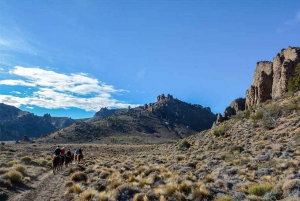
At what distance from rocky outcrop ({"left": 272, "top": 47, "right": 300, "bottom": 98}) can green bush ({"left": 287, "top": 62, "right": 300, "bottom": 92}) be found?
2.24m

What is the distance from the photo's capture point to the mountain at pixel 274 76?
51031 millimetres

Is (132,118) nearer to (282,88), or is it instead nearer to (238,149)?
(282,88)

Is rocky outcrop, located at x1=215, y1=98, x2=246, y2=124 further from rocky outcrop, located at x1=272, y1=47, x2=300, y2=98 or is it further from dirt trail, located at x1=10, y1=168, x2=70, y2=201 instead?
dirt trail, located at x1=10, y1=168, x2=70, y2=201

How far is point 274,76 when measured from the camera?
5747 cm

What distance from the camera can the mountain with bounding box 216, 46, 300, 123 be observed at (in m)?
51.0

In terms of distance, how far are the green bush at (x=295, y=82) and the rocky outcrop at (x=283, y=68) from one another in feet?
7.36

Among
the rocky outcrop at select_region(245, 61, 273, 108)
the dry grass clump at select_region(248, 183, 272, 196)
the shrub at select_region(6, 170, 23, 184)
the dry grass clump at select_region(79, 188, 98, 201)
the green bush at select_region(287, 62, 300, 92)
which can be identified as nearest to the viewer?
the dry grass clump at select_region(248, 183, 272, 196)

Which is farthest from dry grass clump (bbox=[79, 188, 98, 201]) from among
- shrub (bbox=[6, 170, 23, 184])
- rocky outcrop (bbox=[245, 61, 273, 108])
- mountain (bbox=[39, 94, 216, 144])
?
mountain (bbox=[39, 94, 216, 144])

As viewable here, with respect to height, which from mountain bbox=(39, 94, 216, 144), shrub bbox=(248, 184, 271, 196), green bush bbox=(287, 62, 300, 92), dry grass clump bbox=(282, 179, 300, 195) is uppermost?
green bush bbox=(287, 62, 300, 92)

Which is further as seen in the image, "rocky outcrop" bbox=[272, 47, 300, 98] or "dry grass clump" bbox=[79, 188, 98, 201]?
"rocky outcrop" bbox=[272, 47, 300, 98]

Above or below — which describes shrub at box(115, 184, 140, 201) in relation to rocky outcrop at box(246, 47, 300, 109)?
below

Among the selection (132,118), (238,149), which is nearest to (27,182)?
(238,149)

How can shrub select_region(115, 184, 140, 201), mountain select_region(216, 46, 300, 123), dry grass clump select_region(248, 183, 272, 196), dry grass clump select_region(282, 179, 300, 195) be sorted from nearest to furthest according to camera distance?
dry grass clump select_region(282, 179, 300, 195) < dry grass clump select_region(248, 183, 272, 196) < shrub select_region(115, 184, 140, 201) < mountain select_region(216, 46, 300, 123)

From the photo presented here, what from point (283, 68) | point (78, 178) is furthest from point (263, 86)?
point (78, 178)
